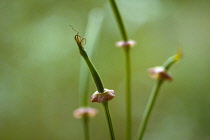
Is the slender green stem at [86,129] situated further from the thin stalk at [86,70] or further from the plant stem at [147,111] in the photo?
the plant stem at [147,111]

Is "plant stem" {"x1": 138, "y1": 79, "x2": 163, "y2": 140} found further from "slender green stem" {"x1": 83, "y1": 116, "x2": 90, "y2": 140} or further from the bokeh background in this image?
the bokeh background

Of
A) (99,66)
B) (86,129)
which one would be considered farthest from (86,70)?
(99,66)

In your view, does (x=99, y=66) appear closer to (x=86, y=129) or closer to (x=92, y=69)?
(x=86, y=129)

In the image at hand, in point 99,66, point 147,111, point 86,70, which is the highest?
point 99,66

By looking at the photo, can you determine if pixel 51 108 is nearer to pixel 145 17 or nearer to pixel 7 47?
pixel 7 47

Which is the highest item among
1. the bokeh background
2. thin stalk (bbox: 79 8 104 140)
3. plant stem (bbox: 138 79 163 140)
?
the bokeh background

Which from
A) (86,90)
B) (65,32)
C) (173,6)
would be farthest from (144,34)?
(86,90)

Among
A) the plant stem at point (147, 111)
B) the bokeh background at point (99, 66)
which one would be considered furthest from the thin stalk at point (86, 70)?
the bokeh background at point (99, 66)

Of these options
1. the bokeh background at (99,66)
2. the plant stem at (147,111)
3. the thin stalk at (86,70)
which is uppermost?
the bokeh background at (99,66)

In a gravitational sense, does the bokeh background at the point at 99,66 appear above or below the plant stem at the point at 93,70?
above

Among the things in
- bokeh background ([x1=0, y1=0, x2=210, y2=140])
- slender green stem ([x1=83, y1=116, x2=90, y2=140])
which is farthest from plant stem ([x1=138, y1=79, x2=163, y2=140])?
bokeh background ([x1=0, y1=0, x2=210, y2=140])
